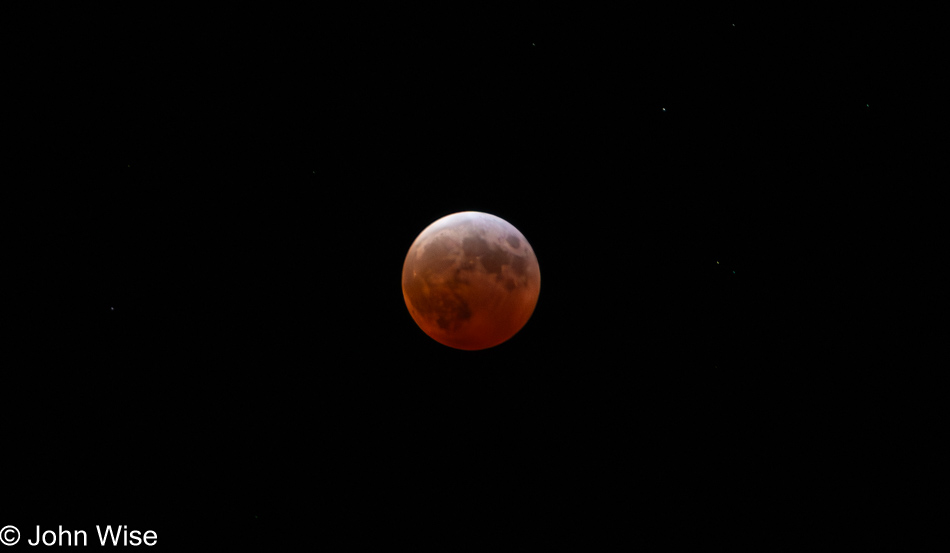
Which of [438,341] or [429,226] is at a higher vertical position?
[429,226]

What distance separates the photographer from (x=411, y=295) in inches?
176

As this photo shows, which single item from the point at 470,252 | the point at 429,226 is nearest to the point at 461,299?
the point at 470,252

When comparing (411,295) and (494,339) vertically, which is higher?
(411,295)

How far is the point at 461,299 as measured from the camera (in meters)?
4.21

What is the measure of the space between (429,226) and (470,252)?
1.74ft

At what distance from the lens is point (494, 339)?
4.48 m

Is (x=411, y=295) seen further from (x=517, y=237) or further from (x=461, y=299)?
(x=517, y=237)

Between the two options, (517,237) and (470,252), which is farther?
(517,237)

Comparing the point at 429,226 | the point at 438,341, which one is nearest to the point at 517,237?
the point at 429,226

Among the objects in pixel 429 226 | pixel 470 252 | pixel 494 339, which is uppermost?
pixel 429 226

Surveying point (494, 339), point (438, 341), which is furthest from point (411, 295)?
point (494, 339)

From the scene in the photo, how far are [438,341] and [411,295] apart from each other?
1.46ft

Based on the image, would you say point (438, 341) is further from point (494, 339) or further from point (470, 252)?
point (470, 252)

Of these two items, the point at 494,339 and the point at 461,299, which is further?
the point at 494,339
